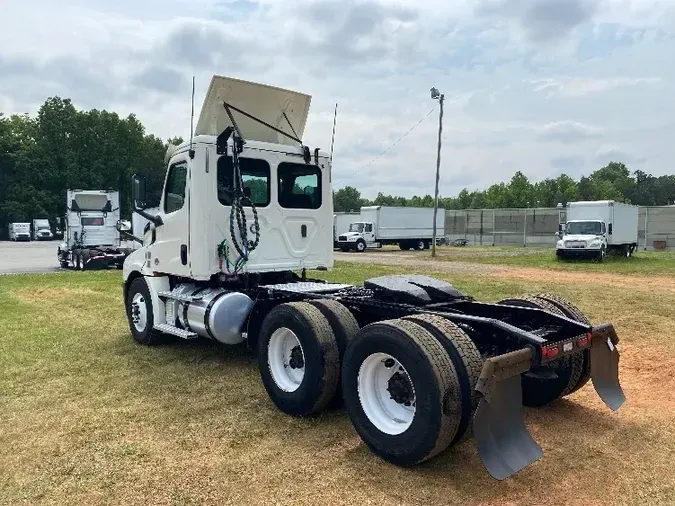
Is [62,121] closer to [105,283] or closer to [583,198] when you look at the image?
[105,283]

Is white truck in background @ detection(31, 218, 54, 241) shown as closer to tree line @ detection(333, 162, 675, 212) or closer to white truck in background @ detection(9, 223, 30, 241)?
white truck in background @ detection(9, 223, 30, 241)

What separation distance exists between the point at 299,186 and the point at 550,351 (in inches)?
168

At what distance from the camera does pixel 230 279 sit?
6789 millimetres

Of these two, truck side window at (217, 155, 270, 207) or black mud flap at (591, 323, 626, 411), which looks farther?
truck side window at (217, 155, 270, 207)

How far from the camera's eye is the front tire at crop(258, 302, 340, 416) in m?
4.76

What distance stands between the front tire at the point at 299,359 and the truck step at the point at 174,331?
1.66 m

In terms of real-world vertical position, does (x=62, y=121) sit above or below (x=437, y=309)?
above

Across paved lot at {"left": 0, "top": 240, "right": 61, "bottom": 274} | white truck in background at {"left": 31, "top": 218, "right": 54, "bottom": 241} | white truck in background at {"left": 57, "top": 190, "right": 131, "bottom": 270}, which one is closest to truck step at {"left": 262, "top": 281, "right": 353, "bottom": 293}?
white truck in background at {"left": 57, "top": 190, "right": 131, "bottom": 270}

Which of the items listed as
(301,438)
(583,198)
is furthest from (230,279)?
(583,198)

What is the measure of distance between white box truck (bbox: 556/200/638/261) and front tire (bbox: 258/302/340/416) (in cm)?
2315

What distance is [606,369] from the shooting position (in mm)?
4695

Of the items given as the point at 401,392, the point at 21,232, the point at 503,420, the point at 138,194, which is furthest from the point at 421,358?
the point at 21,232

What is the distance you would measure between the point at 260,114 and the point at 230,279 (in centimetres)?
217

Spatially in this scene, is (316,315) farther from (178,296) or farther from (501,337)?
(178,296)
